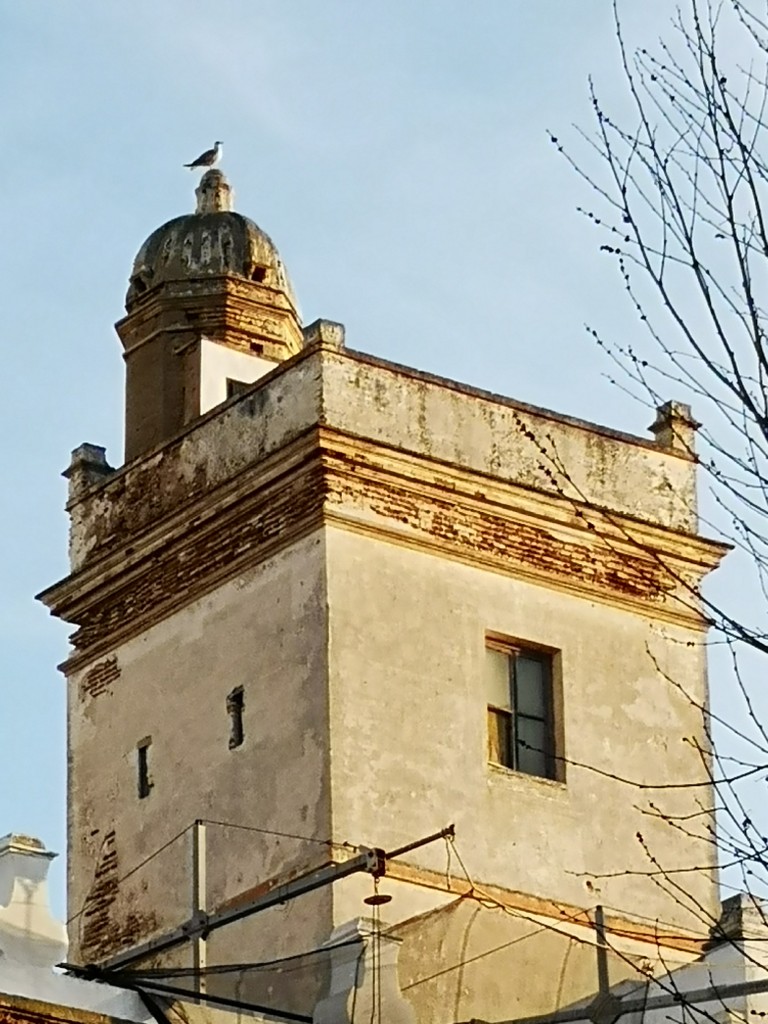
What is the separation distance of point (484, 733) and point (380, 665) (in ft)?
3.61

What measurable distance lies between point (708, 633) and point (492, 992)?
5189 mm

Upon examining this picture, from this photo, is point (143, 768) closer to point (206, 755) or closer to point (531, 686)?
point (206, 755)

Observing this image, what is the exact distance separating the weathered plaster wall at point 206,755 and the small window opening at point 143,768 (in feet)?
0.21

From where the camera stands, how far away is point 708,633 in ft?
93.0

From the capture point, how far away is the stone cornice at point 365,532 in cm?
2642

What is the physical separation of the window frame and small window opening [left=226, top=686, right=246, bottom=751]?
1.99 metres

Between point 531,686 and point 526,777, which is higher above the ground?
point 531,686

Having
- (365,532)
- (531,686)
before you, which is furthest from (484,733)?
(365,532)

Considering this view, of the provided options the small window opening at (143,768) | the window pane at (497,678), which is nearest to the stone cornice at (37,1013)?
the small window opening at (143,768)

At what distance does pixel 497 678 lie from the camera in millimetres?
26906

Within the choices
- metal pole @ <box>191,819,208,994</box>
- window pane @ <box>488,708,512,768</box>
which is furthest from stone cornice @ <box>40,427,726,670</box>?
metal pole @ <box>191,819,208,994</box>

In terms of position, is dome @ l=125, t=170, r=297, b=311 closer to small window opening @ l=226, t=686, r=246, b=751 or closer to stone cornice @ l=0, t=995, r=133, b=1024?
small window opening @ l=226, t=686, r=246, b=751

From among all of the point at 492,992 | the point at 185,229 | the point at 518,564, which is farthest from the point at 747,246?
the point at 185,229

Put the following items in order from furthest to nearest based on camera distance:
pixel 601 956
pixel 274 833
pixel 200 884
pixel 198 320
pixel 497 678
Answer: pixel 198 320, pixel 497 678, pixel 200 884, pixel 274 833, pixel 601 956
